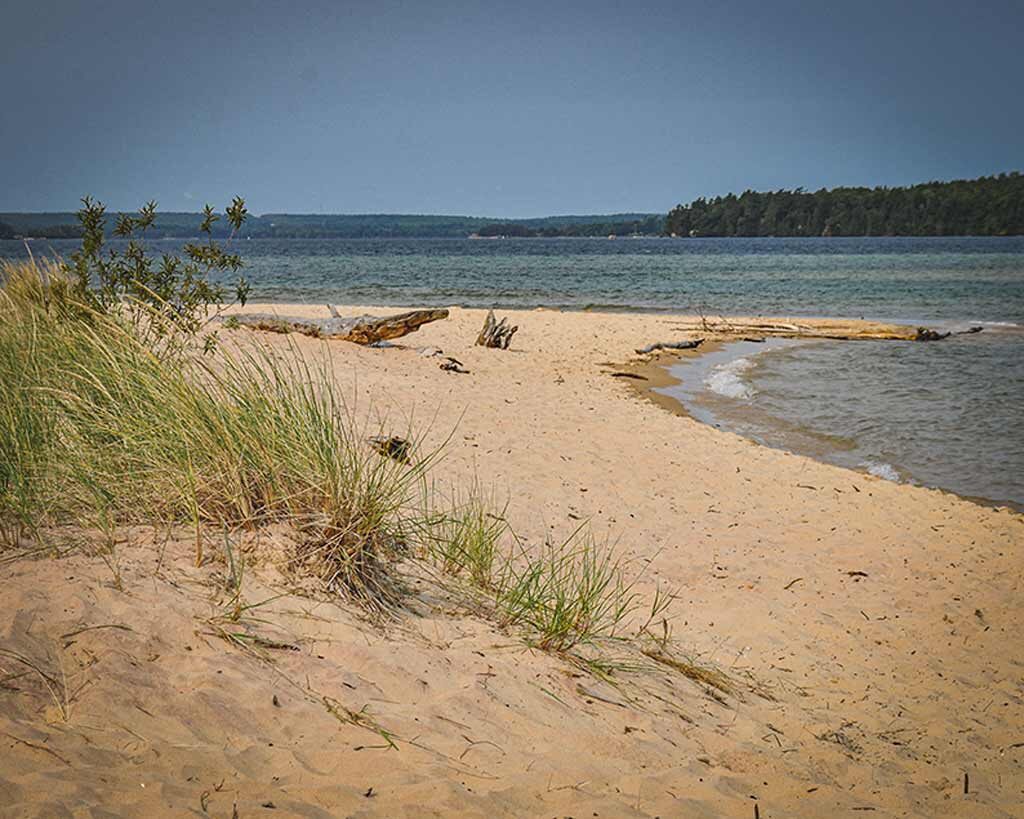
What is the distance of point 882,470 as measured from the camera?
9.12 metres

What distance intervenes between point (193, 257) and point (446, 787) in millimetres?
6755

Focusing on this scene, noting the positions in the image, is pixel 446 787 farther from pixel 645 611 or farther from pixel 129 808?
pixel 645 611

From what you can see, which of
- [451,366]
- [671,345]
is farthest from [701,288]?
[451,366]

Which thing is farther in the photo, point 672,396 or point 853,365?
point 853,365

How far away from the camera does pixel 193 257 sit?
8227 mm

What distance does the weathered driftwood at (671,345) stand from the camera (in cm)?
1758

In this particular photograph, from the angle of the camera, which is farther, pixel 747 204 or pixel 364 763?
pixel 747 204

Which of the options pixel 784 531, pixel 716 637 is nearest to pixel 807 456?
pixel 784 531

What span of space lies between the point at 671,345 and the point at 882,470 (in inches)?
365

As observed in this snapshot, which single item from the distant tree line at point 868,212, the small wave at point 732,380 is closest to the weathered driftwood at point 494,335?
the small wave at point 732,380

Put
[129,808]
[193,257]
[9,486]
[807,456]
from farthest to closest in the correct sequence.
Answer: [807,456] < [193,257] < [9,486] < [129,808]

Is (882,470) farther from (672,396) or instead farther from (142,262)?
(142,262)

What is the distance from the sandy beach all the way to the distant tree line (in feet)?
422

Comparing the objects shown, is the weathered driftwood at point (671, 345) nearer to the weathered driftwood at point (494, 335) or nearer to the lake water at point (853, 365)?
the lake water at point (853, 365)
